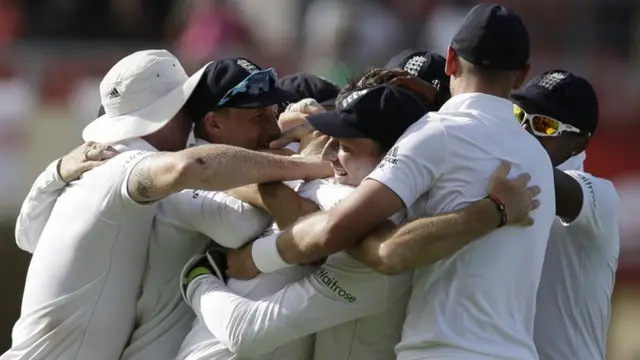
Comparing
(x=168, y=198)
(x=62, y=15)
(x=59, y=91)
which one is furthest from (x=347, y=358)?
(x=62, y=15)

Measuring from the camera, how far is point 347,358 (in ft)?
18.1

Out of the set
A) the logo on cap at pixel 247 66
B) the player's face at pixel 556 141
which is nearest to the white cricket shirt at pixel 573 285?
the player's face at pixel 556 141

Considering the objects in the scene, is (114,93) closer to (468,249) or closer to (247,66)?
(247,66)

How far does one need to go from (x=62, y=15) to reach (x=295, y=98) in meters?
7.90

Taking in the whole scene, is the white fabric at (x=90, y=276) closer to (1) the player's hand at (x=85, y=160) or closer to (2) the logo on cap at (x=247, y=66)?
(1) the player's hand at (x=85, y=160)

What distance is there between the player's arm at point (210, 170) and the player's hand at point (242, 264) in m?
0.27

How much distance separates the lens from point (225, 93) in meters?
5.87

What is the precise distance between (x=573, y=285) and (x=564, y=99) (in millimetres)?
755

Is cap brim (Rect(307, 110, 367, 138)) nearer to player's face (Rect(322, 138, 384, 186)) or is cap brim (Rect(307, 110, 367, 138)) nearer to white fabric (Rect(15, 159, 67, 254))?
player's face (Rect(322, 138, 384, 186))

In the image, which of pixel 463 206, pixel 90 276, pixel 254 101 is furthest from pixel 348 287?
pixel 90 276

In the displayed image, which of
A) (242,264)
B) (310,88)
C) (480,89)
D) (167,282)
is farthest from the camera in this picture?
(310,88)

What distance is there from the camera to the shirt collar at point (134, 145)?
5848 mm

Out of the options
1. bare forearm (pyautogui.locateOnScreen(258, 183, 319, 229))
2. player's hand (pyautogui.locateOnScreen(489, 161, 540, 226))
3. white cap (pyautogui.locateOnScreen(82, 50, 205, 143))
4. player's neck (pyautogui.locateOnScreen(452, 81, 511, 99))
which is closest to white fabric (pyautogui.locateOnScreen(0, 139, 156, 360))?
white cap (pyautogui.locateOnScreen(82, 50, 205, 143))

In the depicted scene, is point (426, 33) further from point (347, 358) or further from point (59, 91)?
point (347, 358)
